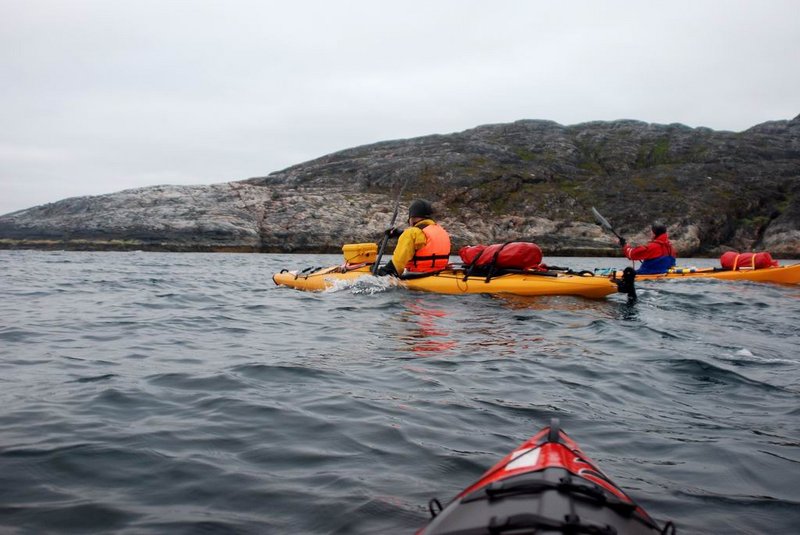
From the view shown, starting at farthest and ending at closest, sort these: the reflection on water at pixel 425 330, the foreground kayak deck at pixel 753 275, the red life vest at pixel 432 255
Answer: the foreground kayak deck at pixel 753 275 → the red life vest at pixel 432 255 → the reflection on water at pixel 425 330

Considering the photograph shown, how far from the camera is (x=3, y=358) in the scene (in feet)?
19.8

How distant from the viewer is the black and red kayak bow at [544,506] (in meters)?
1.86

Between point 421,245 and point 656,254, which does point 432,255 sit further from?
point 656,254

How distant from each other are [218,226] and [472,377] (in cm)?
4880

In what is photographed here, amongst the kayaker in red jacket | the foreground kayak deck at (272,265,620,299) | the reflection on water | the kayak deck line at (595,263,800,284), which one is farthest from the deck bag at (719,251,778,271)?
the reflection on water

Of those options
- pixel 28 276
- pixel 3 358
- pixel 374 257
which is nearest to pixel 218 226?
pixel 28 276

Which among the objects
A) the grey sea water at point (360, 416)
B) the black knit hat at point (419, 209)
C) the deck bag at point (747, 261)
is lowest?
the grey sea water at point (360, 416)

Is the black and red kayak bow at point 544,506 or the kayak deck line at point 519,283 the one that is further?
the kayak deck line at point 519,283

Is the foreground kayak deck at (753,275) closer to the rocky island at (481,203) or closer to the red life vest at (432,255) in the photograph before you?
the red life vest at (432,255)

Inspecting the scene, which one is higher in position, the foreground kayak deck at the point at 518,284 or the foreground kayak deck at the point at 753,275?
the foreground kayak deck at the point at 518,284

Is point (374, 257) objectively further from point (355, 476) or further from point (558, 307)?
point (355, 476)

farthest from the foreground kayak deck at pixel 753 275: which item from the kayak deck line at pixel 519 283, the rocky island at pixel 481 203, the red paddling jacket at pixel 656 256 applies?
the rocky island at pixel 481 203

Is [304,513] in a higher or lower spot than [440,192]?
lower

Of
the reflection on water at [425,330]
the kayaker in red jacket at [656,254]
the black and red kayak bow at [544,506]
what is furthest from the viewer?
the kayaker in red jacket at [656,254]
